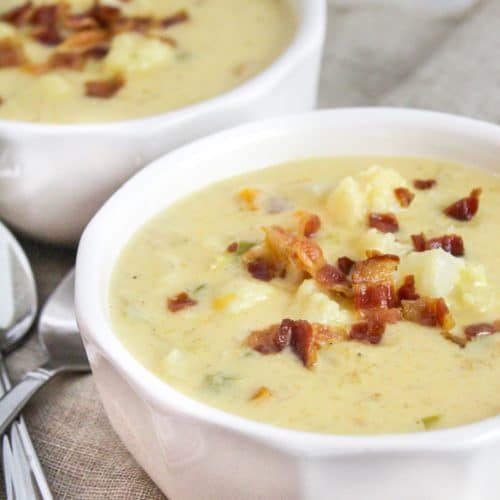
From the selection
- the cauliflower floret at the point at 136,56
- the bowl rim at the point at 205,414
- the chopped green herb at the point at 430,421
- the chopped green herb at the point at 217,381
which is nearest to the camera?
the bowl rim at the point at 205,414

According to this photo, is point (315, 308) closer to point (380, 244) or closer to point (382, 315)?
point (382, 315)

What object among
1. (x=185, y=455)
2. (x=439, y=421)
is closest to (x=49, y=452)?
(x=185, y=455)

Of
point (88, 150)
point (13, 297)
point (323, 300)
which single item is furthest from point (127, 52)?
point (323, 300)

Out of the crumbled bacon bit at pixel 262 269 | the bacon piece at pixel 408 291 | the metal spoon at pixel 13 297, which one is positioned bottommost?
the metal spoon at pixel 13 297

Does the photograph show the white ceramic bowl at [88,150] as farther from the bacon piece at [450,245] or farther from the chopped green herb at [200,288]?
the bacon piece at [450,245]

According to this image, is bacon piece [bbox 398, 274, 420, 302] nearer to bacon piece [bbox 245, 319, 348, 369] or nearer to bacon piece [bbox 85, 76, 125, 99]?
bacon piece [bbox 245, 319, 348, 369]

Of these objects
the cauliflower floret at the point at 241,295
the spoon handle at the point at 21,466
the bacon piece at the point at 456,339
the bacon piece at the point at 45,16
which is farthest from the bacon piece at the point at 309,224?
the bacon piece at the point at 45,16

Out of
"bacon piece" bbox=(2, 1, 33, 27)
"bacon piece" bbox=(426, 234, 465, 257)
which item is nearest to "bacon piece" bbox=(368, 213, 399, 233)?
"bacon piece" bbox=(426, 234, 465, 257)

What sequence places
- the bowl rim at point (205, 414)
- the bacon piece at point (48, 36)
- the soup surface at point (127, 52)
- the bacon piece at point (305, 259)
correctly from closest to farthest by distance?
the bowl rim at point (205, 414) < the bacon piece at point (305, 259) < the soup surface at point (127, 52) < the bacon piece at point (48, 36)
